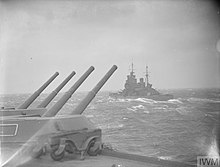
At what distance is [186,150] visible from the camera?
50.7 ft

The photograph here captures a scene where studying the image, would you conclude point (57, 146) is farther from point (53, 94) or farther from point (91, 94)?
point (53, 94)

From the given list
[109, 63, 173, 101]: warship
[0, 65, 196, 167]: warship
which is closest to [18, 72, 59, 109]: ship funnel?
[0, 65, 196, 167]: warship

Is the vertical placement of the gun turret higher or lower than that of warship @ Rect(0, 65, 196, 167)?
higher

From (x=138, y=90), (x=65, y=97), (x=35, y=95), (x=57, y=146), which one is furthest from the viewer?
(x=138, y=90)

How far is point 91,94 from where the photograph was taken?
26.9 feet

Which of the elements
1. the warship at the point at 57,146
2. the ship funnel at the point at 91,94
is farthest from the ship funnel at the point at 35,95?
the warship at the point at 57,146

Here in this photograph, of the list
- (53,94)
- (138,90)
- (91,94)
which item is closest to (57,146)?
(91,94)

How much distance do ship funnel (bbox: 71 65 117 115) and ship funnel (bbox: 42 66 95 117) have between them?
0.38m

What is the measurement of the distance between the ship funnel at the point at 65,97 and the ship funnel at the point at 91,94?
0.38 metres

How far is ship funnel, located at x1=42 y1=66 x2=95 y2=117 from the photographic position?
754cm

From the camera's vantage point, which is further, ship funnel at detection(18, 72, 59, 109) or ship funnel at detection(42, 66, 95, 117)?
ship funnel at detection(18, 72, 59, 109)

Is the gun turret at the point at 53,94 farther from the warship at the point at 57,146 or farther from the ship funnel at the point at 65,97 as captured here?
the warship at the point at 57,146

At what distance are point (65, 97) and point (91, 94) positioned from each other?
26.5 inches

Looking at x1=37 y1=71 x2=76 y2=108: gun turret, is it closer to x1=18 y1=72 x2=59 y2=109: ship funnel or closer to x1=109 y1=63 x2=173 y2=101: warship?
x1=18 y1=72 x2=59 y2=109: ship funnel
